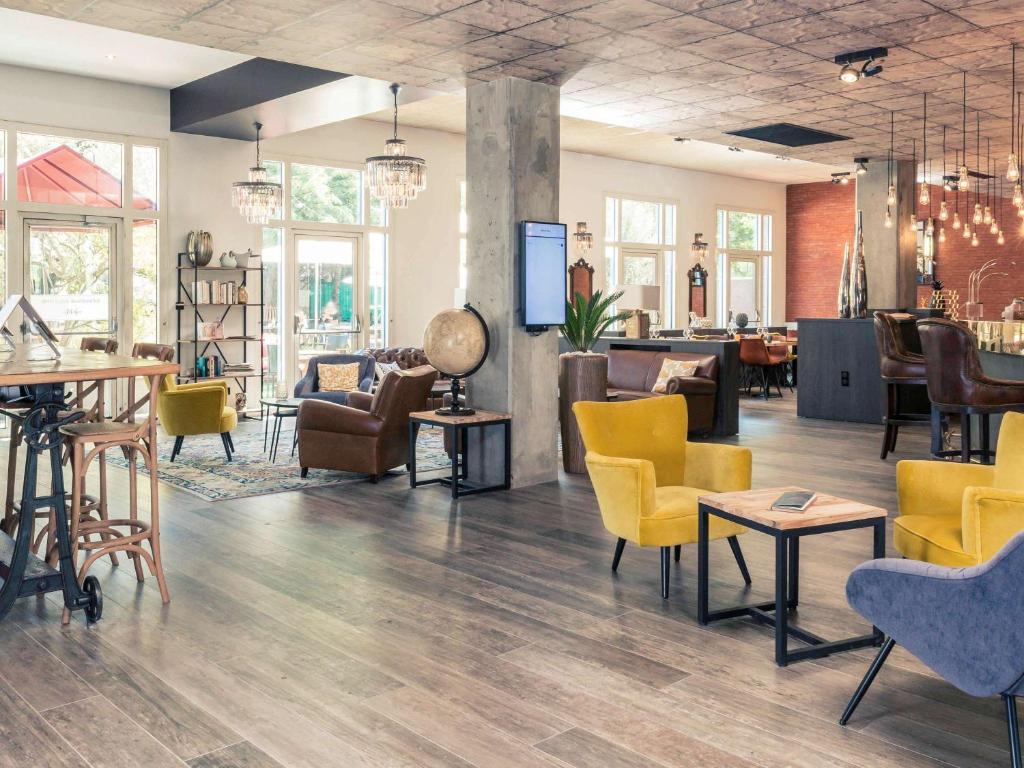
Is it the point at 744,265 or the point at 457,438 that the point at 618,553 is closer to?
the point at 457,438

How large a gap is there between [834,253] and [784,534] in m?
15.9

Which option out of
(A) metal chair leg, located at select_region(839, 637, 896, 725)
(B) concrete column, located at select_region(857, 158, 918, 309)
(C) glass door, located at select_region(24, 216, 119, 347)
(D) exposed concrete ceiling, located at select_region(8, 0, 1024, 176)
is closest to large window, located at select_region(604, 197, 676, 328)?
(B) concrete column, located at select_region(857, 158, 918, 309)

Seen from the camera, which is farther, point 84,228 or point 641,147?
point 641,147

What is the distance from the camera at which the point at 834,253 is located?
59.8 ft

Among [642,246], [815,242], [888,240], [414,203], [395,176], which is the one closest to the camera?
[395,176]

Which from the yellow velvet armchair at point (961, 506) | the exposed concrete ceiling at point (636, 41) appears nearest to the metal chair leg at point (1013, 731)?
the yellow velvet armchair at point (961, 506)

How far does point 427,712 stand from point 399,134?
10563 millimetres

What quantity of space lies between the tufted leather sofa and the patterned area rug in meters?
2.05

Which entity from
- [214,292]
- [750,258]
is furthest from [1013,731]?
[750,258]

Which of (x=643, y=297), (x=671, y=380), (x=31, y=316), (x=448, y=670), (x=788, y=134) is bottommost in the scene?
(x=448, y=670)

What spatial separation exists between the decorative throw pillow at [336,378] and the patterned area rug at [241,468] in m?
0.65

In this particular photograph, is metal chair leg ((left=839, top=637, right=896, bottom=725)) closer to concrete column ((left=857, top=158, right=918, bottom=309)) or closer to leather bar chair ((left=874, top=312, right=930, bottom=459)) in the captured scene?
leather bar chair ((left=874, top=312, right=930, bottom=459))

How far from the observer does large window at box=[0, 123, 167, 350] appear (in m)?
9.62

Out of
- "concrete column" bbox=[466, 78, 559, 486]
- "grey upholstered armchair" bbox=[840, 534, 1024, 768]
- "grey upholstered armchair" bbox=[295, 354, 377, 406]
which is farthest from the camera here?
"grey upholstered armchair" bbox=[295, 354, 377, 406]
